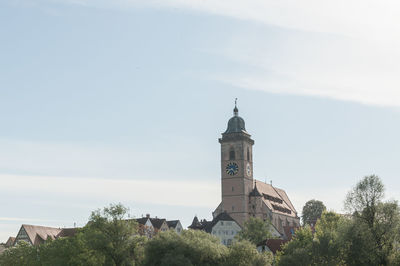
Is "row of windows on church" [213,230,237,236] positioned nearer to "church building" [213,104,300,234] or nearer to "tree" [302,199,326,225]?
"church building" [213,104,300,234]

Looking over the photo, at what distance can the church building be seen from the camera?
13162cm

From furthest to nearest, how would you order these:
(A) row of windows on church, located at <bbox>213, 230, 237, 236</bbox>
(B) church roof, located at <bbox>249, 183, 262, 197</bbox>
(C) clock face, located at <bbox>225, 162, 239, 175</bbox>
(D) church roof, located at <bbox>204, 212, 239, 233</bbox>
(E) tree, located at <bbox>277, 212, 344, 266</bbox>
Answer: (C) clock face, located at <bbox>225, 162, 239, 175</bbox>
(B) church roof, located at <bbox>249, 183, 262, 197</bbox>
(D) church roof, located at <bbox>204, 212, 239, 233</bbox>
(A) row of windows on church, located at <bbox>213, 230, 237, 236</bbox>
(E) tree, located at <bbox>277, 212, 344, 266</bbox>

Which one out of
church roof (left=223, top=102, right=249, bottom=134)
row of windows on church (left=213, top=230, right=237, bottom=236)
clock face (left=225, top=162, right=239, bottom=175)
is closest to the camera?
row of windows on church (left=213, top=230, right=237, bottom=236)

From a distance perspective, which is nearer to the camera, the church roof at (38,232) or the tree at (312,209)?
the church roof at (38,232)

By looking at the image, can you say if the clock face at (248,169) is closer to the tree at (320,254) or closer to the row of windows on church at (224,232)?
the row of windows on church at (224,232)

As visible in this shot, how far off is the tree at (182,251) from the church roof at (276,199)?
69.1 metres

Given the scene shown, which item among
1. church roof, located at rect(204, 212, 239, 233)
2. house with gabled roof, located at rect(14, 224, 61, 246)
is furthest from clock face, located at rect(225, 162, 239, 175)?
house with gabled roof, located at rect(14, 224, 61, 246)

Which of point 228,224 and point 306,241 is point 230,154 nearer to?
point 228,224

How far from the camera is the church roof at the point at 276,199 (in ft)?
465

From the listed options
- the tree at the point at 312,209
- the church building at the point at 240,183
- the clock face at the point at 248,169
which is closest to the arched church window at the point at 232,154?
the church building at the point at 240,183

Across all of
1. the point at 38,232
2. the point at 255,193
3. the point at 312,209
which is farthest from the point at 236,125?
the point at 38,232

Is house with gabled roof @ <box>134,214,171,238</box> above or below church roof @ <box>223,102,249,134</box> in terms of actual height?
below

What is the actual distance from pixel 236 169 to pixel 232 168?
1.07 metres

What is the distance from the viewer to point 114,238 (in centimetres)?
7231
